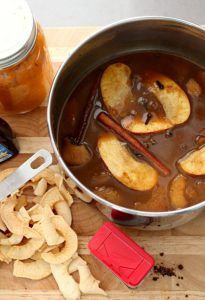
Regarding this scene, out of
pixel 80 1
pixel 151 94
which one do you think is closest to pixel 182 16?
pixel 80 1

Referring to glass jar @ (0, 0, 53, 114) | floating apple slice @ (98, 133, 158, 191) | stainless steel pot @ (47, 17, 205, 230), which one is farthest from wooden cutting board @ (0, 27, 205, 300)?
glass jar @ (0, 0, 53, 114)

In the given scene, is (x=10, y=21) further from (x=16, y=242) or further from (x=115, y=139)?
(x=16, y=242)

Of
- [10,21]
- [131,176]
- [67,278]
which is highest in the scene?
[10,21]

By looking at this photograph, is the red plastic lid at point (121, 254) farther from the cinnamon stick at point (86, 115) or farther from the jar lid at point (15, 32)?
the jar lid at point (15, 32)

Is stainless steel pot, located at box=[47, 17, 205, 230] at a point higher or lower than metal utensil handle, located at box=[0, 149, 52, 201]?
higher

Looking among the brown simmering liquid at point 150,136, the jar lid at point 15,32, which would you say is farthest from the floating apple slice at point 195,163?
the jar lid at point 15,32

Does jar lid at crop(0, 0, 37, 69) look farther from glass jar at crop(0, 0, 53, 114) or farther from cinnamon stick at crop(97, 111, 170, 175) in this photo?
cinnamon stick at crop(97, 111, 170, 175)

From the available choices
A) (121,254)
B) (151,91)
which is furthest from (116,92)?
(121,254)
